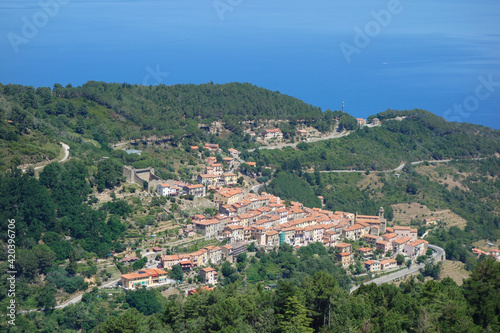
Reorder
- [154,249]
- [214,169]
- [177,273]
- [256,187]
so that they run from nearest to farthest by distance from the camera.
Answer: [177,273]
[154,249]
[214,169]
[256,187]

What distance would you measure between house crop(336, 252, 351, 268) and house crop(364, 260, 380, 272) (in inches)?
33.0

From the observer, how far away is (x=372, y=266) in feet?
101

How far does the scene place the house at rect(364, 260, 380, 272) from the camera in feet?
101

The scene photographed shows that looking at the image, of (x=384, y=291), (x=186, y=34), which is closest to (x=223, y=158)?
(x=384, y=291)

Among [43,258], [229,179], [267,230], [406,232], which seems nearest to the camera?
[43,258]

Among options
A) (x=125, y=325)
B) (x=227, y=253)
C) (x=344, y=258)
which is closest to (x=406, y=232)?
(x=344, y=258)

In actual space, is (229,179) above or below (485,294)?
above

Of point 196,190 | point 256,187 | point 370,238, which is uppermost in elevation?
point 256,187

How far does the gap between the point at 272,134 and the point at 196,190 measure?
14.3 meters

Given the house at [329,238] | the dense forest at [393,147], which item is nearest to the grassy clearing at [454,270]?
the house at [329,238]

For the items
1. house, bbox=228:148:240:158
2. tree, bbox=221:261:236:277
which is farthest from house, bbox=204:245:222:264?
house, bbox=228:148:240:158

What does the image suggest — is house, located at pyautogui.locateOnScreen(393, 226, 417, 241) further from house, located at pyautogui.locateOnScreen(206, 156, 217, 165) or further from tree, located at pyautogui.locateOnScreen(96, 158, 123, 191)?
tree, located at pyautogui.locateOnScreen(96, 158, 123, 191)

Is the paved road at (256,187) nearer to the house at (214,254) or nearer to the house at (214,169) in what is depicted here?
the house at (214,169)

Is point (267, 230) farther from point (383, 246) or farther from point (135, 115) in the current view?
point (135, 115)
